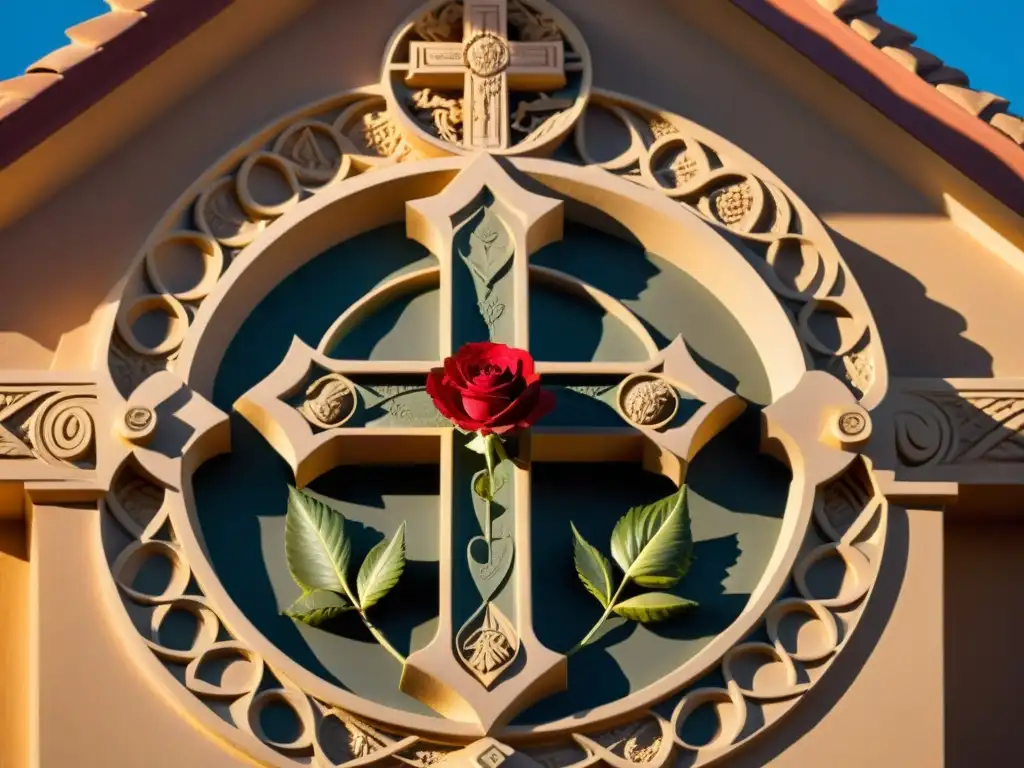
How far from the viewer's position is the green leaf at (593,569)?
10656 millimetres

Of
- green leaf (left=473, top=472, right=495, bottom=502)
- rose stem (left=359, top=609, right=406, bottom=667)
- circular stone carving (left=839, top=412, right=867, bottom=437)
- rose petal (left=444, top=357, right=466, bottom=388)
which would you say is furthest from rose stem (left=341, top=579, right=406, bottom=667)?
circular stone carving (left=839, top=412, right=867, bottom=437)

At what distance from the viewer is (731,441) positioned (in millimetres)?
11094

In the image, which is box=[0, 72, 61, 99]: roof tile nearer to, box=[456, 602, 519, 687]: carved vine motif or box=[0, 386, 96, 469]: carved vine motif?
box=[0, 386, 96, 469]: carved vine motif

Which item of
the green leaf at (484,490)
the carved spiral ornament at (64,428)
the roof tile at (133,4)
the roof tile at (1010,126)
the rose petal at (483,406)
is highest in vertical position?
the roof tile at (133,4)

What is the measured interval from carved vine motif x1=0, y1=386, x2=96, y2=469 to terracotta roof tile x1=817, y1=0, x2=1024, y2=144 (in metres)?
3.17

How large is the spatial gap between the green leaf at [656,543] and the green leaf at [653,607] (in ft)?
0.21

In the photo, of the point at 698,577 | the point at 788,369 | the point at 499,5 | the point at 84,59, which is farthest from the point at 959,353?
the point at 84,59

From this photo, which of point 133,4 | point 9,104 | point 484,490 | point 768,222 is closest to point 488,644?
point 484,490

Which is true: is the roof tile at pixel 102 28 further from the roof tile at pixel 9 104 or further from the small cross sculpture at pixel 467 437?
the small cross sculpture at pixel 467 437

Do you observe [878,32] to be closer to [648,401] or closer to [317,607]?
[648,401]

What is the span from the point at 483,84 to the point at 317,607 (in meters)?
2.18

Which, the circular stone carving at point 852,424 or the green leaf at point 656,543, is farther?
the circular stone carving at point 852,424

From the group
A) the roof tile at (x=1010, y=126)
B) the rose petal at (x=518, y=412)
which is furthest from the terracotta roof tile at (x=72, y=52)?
the roof tile at (x=1010, y=126)

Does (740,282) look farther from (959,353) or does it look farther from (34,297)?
(34,297)
